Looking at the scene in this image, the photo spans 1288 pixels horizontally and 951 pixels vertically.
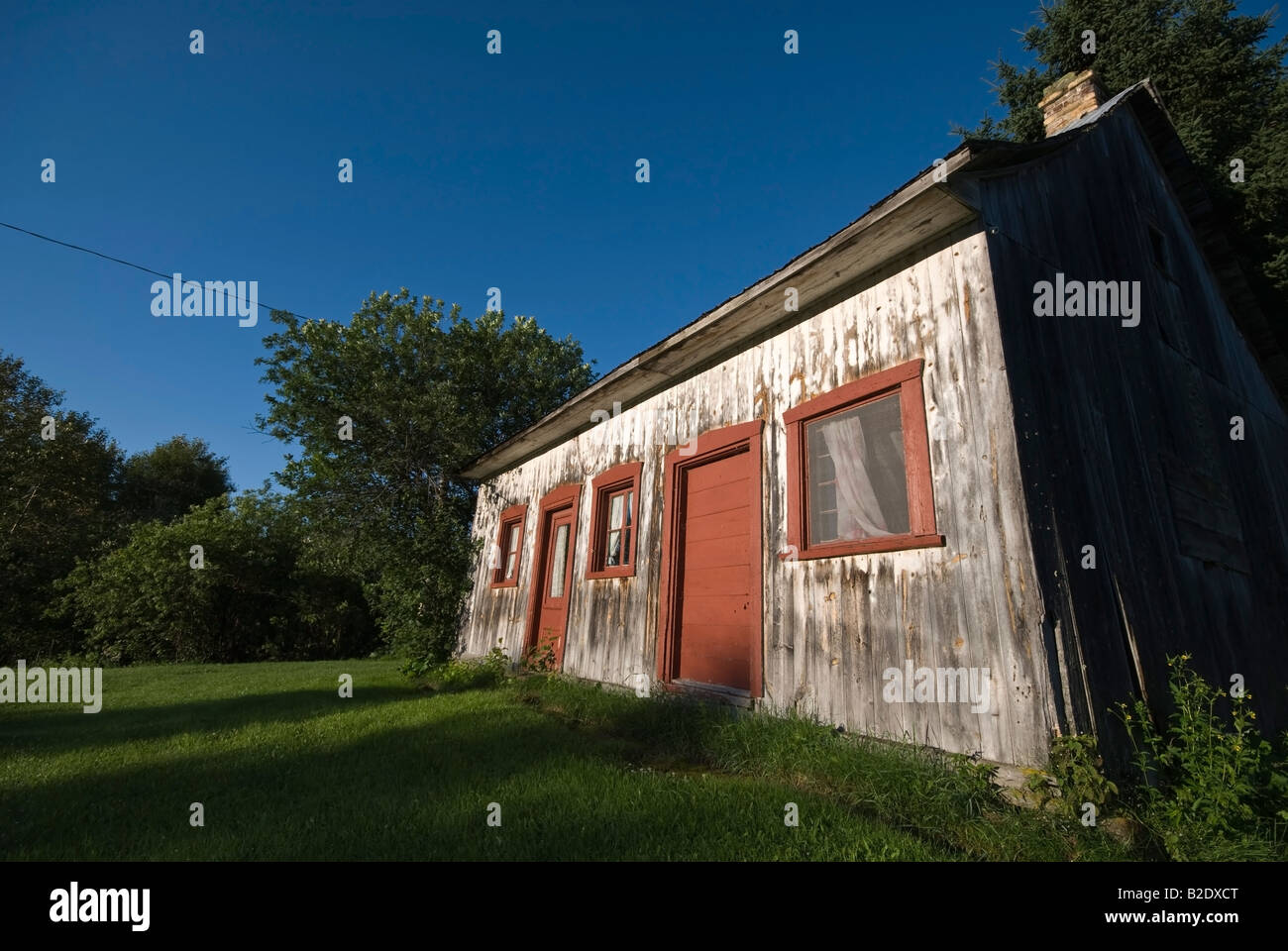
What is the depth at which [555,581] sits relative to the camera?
9.59m

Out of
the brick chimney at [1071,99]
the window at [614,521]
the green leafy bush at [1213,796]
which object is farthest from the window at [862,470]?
the brick chimney at [1071,99]

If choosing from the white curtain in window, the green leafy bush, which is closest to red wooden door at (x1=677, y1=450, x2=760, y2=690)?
the white curtain in window

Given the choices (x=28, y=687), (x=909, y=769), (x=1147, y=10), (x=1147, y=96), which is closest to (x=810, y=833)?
(x=909, y=769)

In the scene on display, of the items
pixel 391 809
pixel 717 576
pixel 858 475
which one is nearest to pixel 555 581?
pixel 717 576

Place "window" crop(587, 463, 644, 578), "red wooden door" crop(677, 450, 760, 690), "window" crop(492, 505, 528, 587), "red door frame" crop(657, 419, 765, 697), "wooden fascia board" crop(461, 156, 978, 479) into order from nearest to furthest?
"wooden fascia board" crop(461, 156, 978, 479)
"red door frame" crop(657, 419, 765, 697)
"red wooden door" crop(677, 450, 760, 690)
"window" crop(587, 463, 644, 578)
"window" crop(492, 505, 528, 587)

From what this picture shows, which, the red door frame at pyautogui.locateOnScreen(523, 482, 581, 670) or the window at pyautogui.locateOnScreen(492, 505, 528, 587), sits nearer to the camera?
the red door frame at pyautogui.locateOnScreen(523, 482, 581, 670)

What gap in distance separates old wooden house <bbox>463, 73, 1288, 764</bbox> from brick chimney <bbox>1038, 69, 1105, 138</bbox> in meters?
0.03

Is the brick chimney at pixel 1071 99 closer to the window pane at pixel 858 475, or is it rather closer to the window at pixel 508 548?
the window pane at pixel 858 475

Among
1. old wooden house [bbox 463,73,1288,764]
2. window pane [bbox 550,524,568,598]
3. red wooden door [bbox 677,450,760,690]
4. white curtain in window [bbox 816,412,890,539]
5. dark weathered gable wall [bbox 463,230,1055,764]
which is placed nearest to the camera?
dark weathered gable wall [bbox 463,230,1055,764]

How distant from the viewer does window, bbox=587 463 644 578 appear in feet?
25.3

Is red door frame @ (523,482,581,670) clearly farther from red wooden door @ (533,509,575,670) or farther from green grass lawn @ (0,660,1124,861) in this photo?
green grass lawn @ (0,660,1124,861)

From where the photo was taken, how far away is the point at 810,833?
9.82 ft

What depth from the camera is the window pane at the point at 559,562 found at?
950 centimetres
